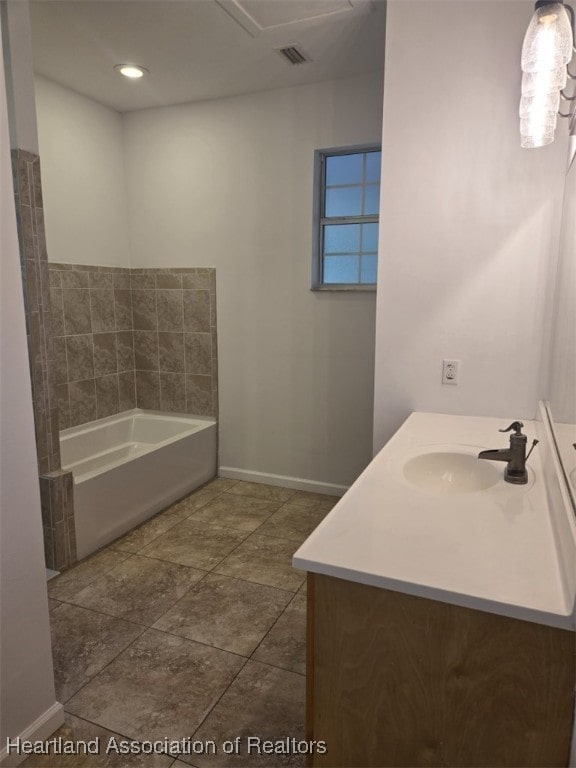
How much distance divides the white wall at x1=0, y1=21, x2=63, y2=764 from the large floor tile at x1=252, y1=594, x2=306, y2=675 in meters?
0.80

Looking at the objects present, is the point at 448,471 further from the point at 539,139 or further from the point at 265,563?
the point at 265,563

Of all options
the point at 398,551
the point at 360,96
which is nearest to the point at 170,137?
the point at 360,96

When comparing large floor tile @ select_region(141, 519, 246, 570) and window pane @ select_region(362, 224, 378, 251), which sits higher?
window pane @ select_region(362, 224, 378, 251)

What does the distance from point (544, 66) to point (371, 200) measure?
71.3 inches

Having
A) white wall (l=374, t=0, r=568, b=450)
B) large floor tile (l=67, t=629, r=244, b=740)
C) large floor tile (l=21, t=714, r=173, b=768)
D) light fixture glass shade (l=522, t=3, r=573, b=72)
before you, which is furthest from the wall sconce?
large floor tile (l=21, t=714, r=173, b=768)

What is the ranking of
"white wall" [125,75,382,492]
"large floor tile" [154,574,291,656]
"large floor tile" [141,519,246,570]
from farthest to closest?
"white wall" [125,75,382,492]
"large floor tile" [141,519,246,570]
"large floor tile" [154,574,291,656]

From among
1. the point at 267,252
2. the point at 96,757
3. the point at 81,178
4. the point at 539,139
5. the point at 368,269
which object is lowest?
the point at 96,757

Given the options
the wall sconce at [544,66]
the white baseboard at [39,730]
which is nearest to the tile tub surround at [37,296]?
the white baseboard at [39,730]

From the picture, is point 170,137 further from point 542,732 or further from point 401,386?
point 542,732

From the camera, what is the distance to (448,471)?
1.61 metres

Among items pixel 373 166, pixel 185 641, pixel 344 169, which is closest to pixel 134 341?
pixel 344 169

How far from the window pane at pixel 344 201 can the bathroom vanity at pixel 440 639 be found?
253 centimetres

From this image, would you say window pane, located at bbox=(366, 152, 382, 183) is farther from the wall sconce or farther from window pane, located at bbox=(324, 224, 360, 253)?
the wall sconce

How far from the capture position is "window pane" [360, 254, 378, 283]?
10.5ft
